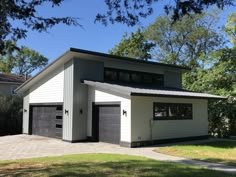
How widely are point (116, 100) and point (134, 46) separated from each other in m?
23.7

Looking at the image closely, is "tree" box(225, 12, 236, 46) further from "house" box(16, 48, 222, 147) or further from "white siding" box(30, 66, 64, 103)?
"white siding" box(30, 66, 64, 103)

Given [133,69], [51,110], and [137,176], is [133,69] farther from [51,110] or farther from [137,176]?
[137,176]

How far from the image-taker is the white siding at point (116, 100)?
49.5 feet

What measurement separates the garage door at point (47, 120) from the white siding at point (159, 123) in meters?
5.57

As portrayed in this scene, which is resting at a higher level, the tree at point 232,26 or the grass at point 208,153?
the tree at point 232,26

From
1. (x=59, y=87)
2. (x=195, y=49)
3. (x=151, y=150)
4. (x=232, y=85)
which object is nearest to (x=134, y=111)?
(x=151, y=150)

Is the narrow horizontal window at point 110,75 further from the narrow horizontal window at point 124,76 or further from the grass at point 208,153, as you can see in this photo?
the grass at point 208,153

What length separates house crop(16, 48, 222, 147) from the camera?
15.5m

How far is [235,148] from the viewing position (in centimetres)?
1440

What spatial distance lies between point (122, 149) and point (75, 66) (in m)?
5.74

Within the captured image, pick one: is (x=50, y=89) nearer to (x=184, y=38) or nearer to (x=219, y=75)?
(x=219, y=75)

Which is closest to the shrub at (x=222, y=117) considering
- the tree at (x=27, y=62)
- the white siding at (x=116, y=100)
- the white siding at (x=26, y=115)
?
the white siding at (x=116, y=100)

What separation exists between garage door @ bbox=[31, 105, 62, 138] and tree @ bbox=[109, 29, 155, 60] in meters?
19.0

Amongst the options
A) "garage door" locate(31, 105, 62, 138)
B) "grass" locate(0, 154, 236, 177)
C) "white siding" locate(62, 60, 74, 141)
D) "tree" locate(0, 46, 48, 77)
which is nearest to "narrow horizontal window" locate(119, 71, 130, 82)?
"white siding" locate(62, 60, 74, 141)
